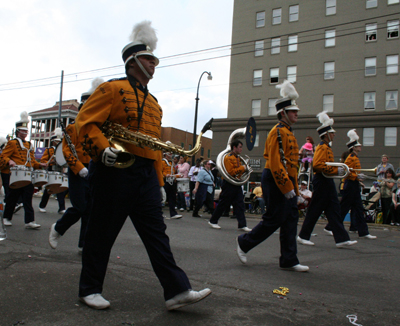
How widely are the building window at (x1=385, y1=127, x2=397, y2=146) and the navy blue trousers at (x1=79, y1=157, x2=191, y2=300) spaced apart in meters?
31.7

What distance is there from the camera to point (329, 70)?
34.2 m

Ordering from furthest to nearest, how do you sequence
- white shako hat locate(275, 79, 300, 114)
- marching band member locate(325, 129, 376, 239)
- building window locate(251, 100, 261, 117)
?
1. building window locate(251, 100, 261, 117)
2. marching band member locate(325, 129, 376, 239)
3. white shako hat locate(275, 79, 300, 114)

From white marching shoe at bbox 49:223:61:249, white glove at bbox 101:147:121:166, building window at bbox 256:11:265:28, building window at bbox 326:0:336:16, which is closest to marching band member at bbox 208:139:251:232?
white marching shoe at bbox 49:223:61:249

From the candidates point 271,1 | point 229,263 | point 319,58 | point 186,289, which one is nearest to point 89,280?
point 186,289

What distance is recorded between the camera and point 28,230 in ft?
24.3

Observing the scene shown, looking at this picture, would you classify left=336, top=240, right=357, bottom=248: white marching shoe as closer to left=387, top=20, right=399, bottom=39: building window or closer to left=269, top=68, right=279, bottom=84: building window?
left=387, top=20, right=399, bottom=39: building window

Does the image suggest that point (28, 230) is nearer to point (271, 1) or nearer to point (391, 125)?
point (391, 125)

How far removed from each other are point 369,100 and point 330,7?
30.4ft

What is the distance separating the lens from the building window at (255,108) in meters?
36.9

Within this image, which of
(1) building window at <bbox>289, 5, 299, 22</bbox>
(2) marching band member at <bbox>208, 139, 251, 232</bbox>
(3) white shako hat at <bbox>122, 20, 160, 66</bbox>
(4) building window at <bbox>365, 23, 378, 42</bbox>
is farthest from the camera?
(1) building window at <bbox>289, 5, 299, 22</bbox>

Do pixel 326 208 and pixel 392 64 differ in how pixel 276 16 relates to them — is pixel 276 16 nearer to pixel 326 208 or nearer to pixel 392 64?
pixel 392 64

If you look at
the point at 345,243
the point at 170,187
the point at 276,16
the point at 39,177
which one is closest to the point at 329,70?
the point at 276,16

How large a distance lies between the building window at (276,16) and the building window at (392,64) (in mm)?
10493

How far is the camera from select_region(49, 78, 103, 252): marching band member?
5289 millimetres
